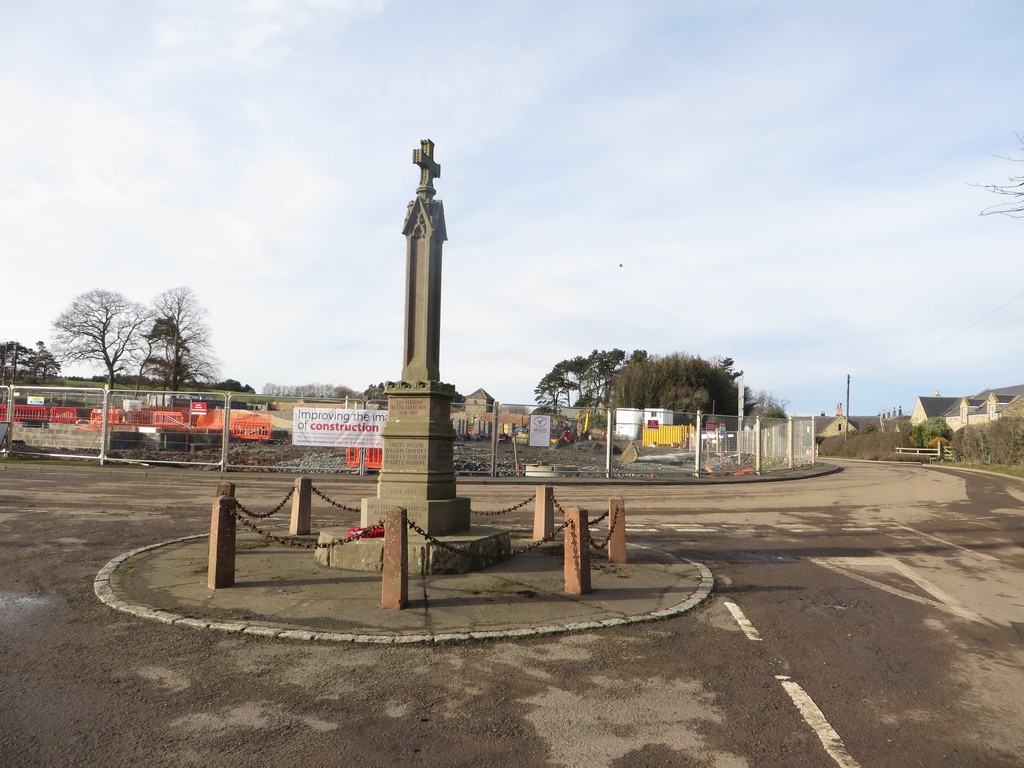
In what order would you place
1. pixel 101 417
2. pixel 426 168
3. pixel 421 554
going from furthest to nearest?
pixel 101 417 < pixel 426 168 < pixel 421 554

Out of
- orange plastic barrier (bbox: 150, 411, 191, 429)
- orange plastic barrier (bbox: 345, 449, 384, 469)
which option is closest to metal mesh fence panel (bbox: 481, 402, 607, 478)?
orange plastic barrier (bbox: 345, 449, 384, 469)

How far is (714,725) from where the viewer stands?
3.85 m

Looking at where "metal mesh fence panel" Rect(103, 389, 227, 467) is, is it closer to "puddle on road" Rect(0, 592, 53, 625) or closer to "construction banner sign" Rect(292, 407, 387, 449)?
"construction banner sign" Rect(292, 407, 387, 449)

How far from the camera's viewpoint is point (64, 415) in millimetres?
22812

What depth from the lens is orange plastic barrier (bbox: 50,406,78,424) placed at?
74.7 feet

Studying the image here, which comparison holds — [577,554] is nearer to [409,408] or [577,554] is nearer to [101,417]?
[409,408]

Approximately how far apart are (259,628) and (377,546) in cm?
213

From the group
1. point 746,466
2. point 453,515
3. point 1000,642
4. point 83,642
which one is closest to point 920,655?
point 1000,642

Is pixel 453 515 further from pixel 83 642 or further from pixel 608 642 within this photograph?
pixel 83 642

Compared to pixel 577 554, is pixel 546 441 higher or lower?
higher

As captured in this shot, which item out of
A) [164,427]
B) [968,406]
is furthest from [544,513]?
[968,406]

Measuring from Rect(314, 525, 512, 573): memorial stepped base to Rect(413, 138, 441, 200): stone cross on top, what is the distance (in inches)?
174

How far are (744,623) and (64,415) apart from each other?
24.5m

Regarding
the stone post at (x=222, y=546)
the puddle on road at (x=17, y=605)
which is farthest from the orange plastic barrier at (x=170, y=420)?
the stone post at (x=222, y=546)
